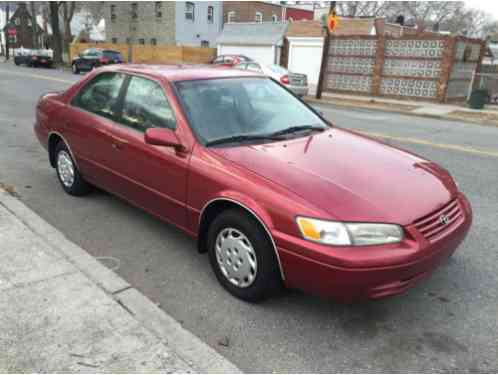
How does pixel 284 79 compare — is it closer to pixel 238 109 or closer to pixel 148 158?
pixel 238 109

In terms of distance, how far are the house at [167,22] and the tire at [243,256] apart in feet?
129

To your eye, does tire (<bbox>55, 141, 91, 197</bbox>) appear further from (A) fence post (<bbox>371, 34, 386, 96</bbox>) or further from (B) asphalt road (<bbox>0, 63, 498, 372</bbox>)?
(A) fence post (<bbox>371, 34, 386, 96</bbox>)

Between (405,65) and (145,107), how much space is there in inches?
708

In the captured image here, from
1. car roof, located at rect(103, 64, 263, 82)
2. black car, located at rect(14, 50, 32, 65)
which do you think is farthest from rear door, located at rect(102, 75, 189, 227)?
black car, located at rect(14, 50, 32, 65)

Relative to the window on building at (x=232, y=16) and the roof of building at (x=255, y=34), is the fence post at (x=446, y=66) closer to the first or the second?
the roof of building at (x=255, y=34)

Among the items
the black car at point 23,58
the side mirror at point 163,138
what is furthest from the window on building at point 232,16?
the side mirror at point 163,138

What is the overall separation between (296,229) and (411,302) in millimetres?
1205

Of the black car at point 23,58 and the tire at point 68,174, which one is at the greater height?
the tire at point 68,174

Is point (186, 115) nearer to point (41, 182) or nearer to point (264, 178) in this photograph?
point (264, 178)

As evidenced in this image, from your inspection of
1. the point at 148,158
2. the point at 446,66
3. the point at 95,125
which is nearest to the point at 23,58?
the point at 446,66

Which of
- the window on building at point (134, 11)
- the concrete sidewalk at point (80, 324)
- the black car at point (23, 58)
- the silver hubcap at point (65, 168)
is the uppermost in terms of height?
the window on building at point (134, 11)

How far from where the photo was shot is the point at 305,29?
89.9 ft

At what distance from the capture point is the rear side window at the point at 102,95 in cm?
446

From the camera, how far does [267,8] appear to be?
47156 mm
